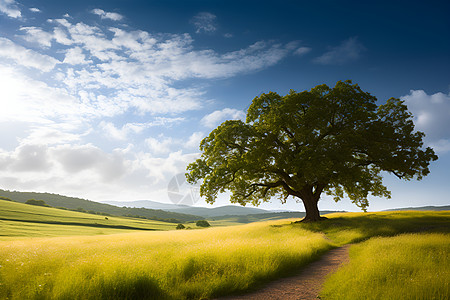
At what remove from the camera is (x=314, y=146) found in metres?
25.1

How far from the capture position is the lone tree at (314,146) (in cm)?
2494

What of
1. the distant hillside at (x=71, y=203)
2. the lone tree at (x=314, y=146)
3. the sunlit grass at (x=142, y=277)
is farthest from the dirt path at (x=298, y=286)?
the distant hillside at (x=71, y=203)

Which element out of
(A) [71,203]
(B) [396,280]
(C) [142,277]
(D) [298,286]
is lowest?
(A) [71,203]

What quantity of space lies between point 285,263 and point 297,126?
19.9m

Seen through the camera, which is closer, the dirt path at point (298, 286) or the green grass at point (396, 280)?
the green grass at point (396, 280)

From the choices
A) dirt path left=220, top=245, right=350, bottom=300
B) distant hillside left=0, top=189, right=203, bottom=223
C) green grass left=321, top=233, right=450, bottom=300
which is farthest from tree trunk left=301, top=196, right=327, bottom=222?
distant hillside left=0, top=189, right=203, bottom=223

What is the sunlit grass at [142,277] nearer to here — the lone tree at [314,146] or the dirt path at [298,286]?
the dirt path at [298,286]

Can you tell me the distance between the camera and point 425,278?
6.20m

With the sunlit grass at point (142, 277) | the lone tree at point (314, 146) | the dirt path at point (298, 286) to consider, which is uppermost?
the lone tree at point (314, 146)

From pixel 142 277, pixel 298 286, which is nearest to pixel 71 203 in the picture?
pixel 142 277

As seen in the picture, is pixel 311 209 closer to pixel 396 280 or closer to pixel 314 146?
pixel 314 146

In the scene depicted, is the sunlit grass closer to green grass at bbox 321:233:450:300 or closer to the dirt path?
the dirt path

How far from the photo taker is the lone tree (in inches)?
982

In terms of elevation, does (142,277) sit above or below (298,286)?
above
